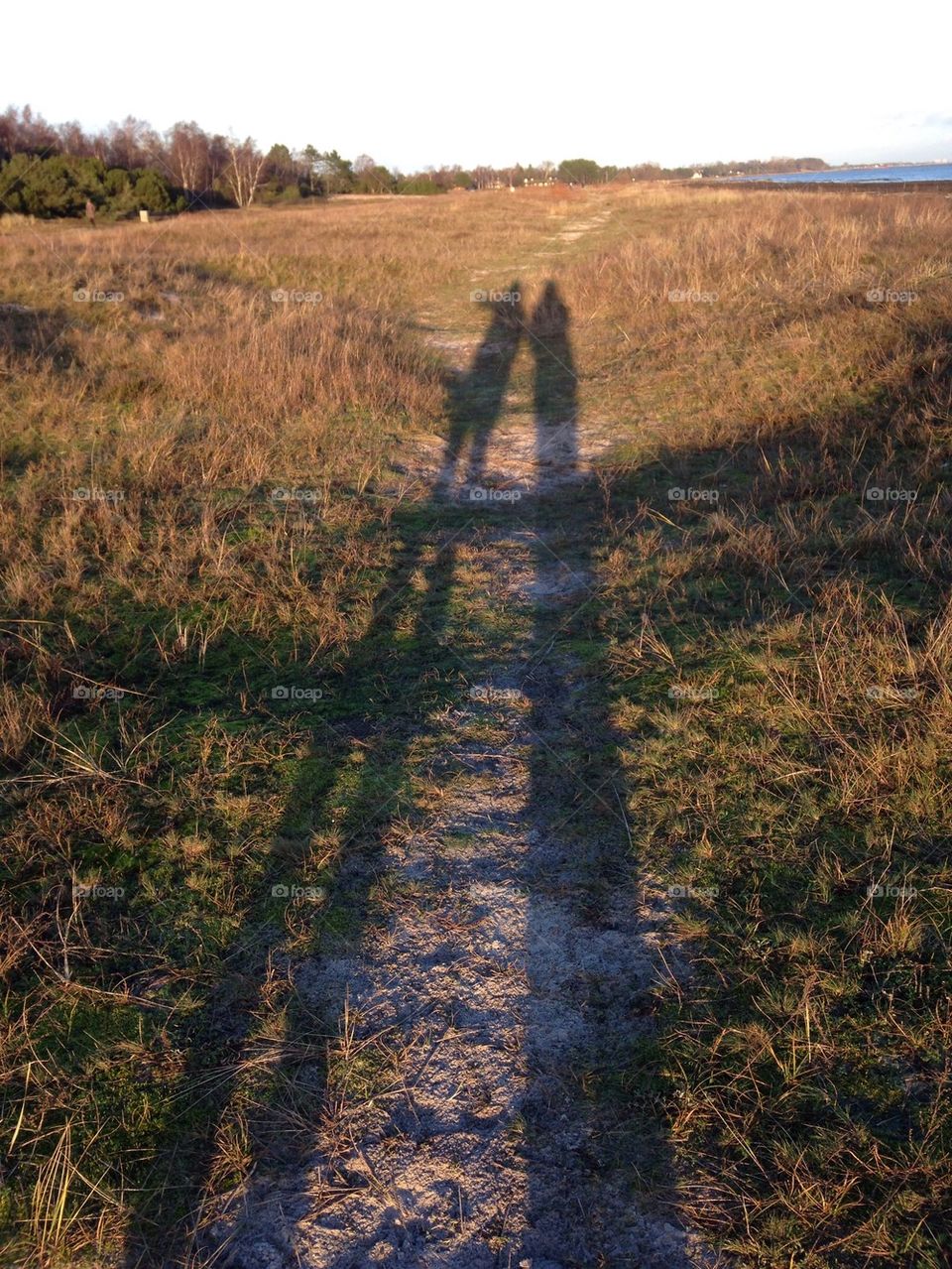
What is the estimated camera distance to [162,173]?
40344 mm

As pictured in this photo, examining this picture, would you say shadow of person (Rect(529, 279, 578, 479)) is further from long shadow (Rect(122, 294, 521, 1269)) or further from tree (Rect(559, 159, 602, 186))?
tree (Rect(559, 159, 602, 186))

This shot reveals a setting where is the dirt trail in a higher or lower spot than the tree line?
lower

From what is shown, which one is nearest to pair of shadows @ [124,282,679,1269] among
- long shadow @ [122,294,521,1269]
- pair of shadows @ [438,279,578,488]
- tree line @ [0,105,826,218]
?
long shadow @ [122,294,521,1269]

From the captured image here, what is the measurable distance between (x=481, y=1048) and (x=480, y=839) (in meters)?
1.02

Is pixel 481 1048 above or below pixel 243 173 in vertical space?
below

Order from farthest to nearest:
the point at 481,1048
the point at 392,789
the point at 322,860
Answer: the point at 392,789 → the point at 322,860 → the point at 481,1048

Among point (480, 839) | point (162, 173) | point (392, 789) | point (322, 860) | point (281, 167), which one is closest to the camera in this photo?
point (322, 860)

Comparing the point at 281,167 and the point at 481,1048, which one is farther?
the point at 281,167

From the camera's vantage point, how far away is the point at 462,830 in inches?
143

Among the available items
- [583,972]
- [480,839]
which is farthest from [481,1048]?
[480,839]

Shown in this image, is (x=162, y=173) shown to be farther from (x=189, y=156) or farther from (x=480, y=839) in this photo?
(x=480, y=839)

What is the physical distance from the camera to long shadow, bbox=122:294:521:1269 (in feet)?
7.44

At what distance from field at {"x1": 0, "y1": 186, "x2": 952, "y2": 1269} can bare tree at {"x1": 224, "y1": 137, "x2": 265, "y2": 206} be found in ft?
138

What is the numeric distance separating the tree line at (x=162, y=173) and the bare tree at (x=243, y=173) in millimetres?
55
